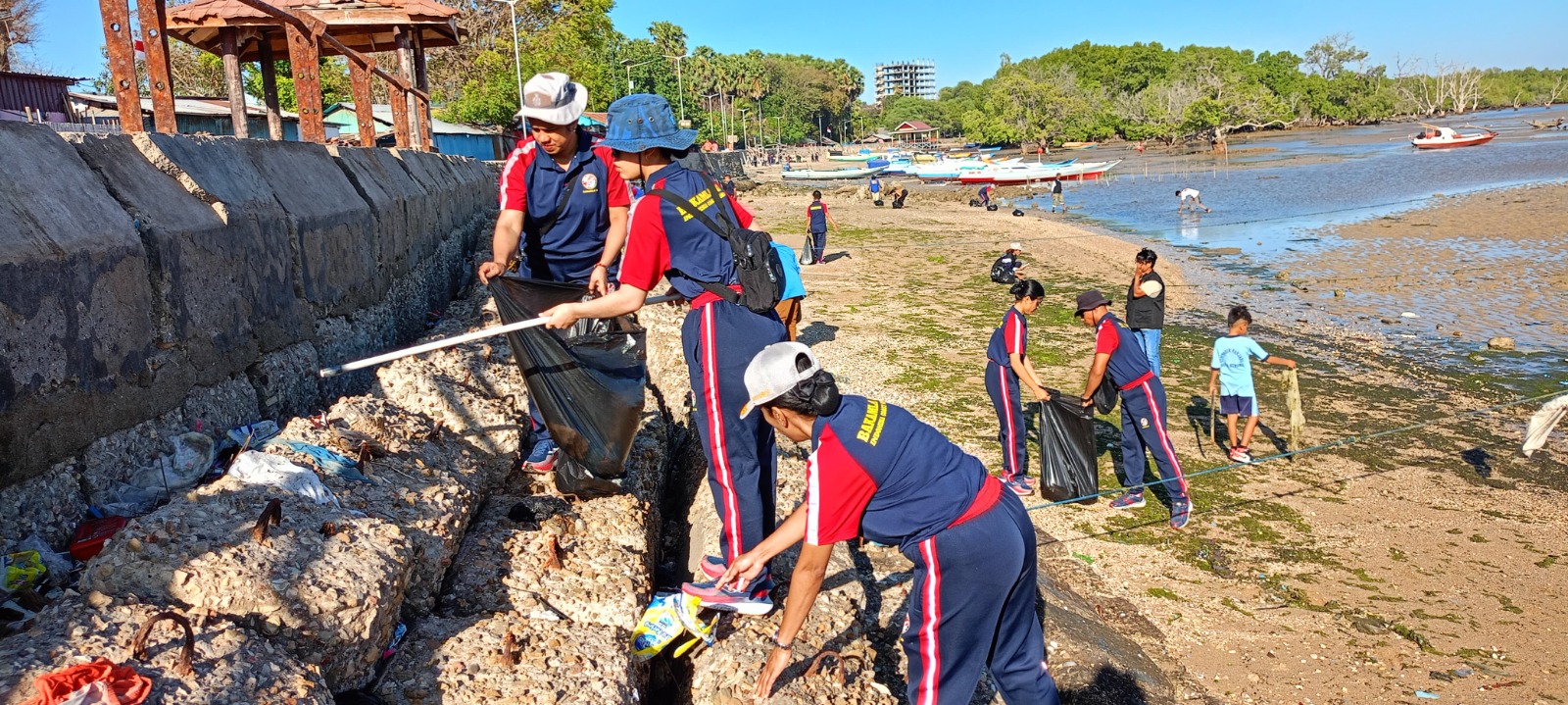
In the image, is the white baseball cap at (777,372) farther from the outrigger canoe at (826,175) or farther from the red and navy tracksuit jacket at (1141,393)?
the outrigger canoe at (826,175)

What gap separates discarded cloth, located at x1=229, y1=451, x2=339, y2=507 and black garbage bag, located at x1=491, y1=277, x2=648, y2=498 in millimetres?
1196

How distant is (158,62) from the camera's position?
12.8 feet

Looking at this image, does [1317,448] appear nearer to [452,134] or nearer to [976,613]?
[976,613]

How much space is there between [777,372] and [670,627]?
1227mm

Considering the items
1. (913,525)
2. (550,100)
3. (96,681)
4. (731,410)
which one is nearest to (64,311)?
(96,681)

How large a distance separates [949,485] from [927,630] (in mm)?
460

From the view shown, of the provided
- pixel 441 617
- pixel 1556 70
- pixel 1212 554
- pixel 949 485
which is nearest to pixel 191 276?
pixel 441 617

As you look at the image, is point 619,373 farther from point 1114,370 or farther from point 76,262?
point 1114,370

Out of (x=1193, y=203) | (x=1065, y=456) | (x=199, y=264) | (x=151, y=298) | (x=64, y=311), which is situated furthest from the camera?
(x=1193, y=203)

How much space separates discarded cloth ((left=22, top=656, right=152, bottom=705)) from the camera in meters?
1.78

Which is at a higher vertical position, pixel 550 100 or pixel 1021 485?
pixel 550 100

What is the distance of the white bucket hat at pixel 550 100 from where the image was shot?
393 centimetres

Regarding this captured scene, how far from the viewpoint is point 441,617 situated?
311 centimetres

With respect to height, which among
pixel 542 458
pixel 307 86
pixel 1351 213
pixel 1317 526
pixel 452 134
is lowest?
pixel 1317 526
